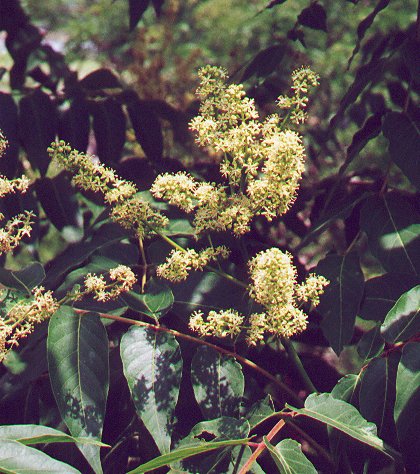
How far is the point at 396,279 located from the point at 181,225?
512 millimetres

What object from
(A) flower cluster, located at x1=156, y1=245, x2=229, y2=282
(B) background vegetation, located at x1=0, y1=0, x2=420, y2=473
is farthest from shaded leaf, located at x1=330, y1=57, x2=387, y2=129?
(A) flower cluster, located at x1=156, y1=245, x2=229, y2=282

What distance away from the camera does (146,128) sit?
2.14m

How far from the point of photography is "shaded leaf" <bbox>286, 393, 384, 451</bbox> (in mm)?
1152

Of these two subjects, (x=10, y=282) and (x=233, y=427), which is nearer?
(x=233, y=427)

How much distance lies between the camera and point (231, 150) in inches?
51.7

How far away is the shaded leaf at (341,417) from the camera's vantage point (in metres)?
1.15

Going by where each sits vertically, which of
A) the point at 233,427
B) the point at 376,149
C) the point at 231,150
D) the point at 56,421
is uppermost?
the point at 231,150

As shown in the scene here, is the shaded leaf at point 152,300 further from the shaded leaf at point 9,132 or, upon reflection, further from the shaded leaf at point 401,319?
the shaded leaf at point 9,132

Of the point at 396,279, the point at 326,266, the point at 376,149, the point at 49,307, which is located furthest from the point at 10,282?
the point at 376,149

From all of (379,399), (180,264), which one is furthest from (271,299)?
(379,399)

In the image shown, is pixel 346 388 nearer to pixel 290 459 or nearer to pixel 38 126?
pixel 290 459

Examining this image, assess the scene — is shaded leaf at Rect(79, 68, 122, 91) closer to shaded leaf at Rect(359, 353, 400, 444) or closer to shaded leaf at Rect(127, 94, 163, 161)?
shaded leaf at Rect(127, 94, 163, 161)

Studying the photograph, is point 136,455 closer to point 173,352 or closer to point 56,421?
point 56,421

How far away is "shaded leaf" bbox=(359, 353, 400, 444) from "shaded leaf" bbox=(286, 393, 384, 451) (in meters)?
0.07
